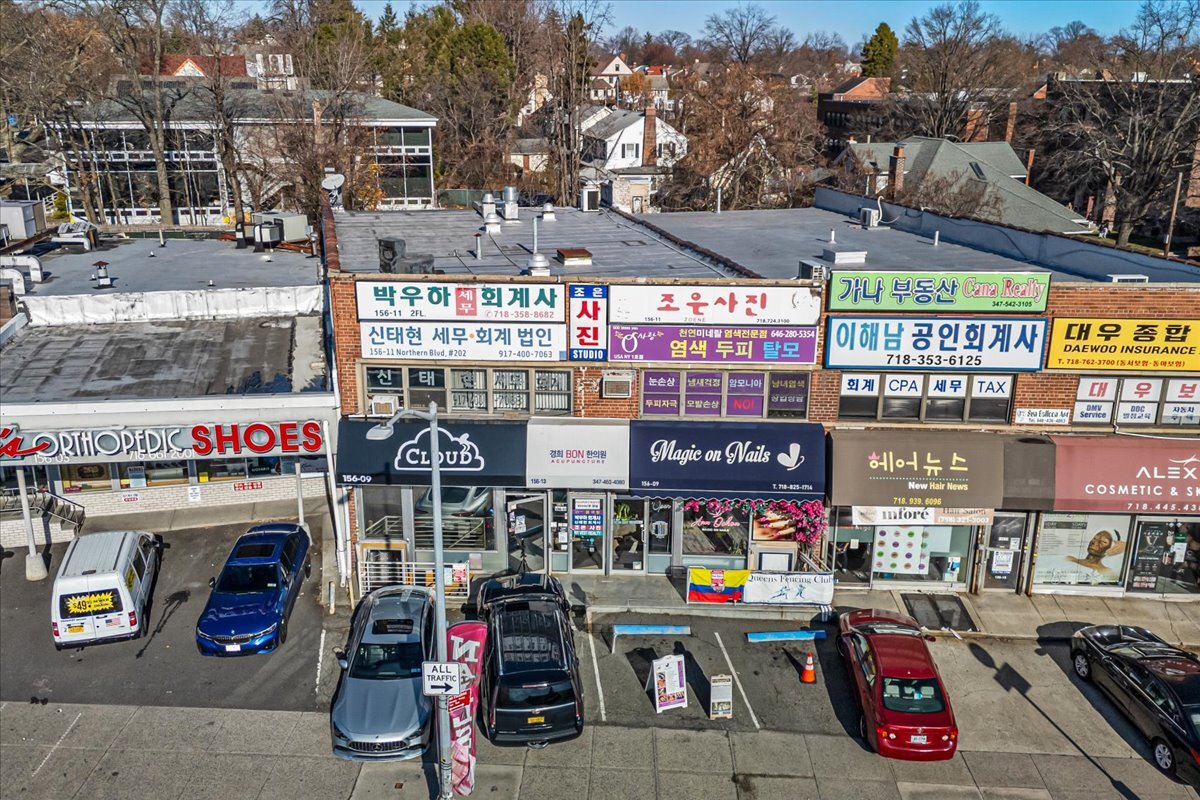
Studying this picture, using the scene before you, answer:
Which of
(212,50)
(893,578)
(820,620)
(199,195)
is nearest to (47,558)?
(820,620)

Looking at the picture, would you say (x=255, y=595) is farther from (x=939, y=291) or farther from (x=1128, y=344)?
(x=1128, y=344)

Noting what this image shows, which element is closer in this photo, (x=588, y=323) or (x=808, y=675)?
(x=808, y=675)

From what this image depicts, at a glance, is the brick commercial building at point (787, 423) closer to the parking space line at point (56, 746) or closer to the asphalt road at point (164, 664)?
the asphalt road at point (164, 664)

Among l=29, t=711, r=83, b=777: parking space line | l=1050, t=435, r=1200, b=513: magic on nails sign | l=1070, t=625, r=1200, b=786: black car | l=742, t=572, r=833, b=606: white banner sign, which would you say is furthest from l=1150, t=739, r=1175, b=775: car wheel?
l=29, t=711, r=83, b=777: parking space line

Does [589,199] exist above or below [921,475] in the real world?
above

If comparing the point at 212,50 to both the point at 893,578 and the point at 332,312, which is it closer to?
the point at 332,312

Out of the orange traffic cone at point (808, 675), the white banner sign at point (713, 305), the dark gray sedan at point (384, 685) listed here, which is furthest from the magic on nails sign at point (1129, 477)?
the dark gray sedan at point (384, 685)

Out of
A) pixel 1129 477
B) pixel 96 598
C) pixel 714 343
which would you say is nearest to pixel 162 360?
pixel 96 598

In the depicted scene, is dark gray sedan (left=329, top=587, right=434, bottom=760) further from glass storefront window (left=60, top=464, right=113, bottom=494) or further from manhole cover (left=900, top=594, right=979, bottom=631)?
manhole cover (left=900, top=594, right=979, bottom=631)
